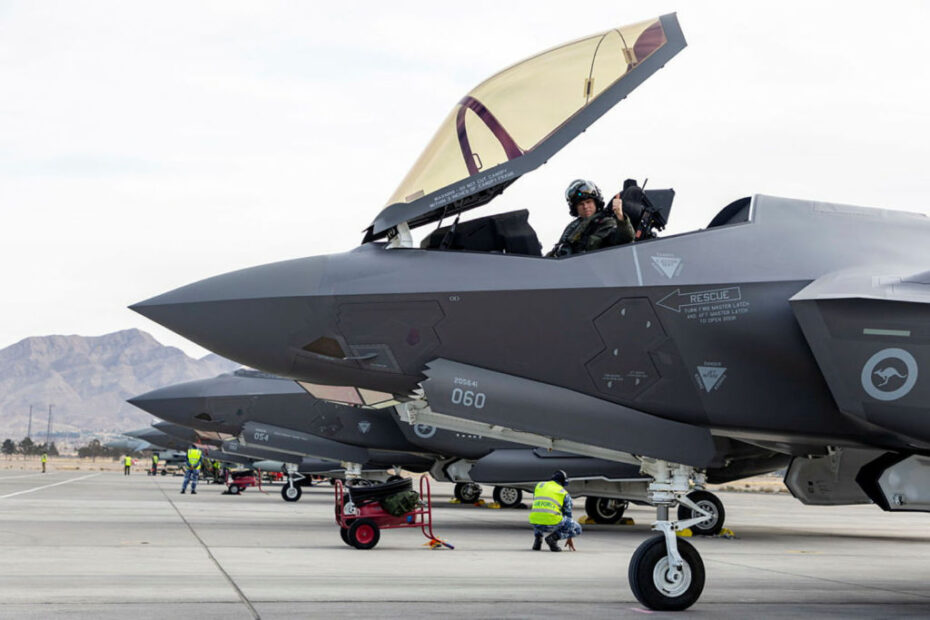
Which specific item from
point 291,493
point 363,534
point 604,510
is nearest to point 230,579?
point 363,534

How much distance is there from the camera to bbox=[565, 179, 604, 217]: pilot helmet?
9.72 meters

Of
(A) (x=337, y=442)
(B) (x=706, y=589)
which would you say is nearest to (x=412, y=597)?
(B) (x=706, y=589)

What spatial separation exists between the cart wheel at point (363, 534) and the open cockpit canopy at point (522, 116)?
8.16m

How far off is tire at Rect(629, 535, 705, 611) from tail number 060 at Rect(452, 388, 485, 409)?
1827 millimetres

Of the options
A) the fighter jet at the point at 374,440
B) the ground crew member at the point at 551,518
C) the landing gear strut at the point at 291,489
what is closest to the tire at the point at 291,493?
the landing gear strut at the point at 291,489

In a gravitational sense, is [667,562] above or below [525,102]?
below

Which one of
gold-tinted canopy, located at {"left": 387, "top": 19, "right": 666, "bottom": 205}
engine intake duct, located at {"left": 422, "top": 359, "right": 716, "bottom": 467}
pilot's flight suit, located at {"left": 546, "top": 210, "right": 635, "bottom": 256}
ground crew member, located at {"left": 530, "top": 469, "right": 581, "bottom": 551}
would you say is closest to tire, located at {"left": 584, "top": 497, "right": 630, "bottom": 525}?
ground crew member, located at {"left": 530, "top": 469, "right": 581, "bottom": 551}

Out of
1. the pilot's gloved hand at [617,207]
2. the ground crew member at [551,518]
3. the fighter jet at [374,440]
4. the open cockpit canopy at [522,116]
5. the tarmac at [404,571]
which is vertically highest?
the open cockpit canopy at [522,116]

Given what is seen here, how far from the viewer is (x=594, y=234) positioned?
9109 mm

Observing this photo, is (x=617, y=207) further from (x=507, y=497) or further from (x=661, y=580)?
(x=507, y=497)

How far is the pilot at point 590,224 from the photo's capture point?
9.04 m

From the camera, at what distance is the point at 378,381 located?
28.3ft

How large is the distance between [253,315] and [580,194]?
11.0ft

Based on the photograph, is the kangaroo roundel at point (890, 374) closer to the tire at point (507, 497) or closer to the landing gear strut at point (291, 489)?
the tire at point (507, 497)
